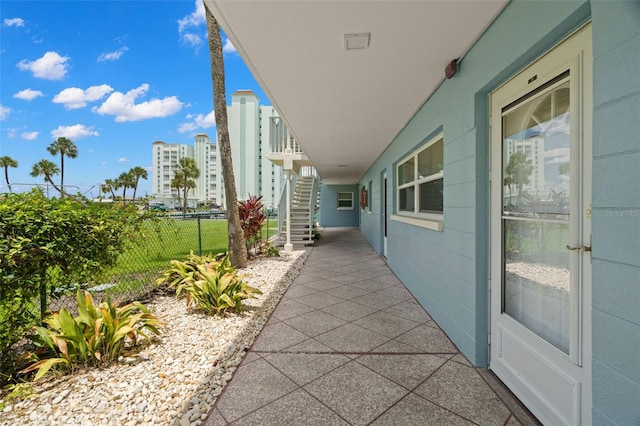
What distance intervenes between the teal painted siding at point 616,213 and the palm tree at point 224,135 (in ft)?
19.0

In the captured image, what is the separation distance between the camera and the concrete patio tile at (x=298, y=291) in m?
4.52

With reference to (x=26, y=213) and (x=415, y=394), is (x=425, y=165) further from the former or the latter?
(x=26, y=213)

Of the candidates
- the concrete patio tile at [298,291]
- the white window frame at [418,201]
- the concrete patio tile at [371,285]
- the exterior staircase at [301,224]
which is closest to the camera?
the white window frame at [418,201]

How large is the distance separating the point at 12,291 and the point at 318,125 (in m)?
4.11

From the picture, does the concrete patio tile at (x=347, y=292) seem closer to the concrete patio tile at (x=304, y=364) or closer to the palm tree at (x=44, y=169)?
the concrete patio tile at (x=304, y=364)

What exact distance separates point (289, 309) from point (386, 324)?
1252 mm

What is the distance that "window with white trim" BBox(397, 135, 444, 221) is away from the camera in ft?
11.9

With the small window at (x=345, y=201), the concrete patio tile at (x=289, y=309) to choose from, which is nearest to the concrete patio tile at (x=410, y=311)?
the concrete patio tile at (x=289, y=309)

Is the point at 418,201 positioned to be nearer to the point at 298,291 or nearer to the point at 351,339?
the point at 298,291

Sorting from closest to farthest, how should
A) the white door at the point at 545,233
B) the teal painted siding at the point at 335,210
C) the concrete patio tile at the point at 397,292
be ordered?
the white door at the point at 545,233, the concrete patio tile at the point at 397,292, the teal painted siding at the point at 335,210

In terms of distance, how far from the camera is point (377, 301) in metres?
4.23

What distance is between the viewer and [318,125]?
16.5ft

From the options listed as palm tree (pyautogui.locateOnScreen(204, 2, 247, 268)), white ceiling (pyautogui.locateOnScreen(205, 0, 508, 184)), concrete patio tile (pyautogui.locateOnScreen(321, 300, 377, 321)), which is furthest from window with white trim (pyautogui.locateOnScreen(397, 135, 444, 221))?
palm tree (pyautogui.locateOnScreen(204, 2, 247, 268))

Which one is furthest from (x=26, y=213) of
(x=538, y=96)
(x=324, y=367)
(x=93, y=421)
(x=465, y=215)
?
(x=538, y=96)
